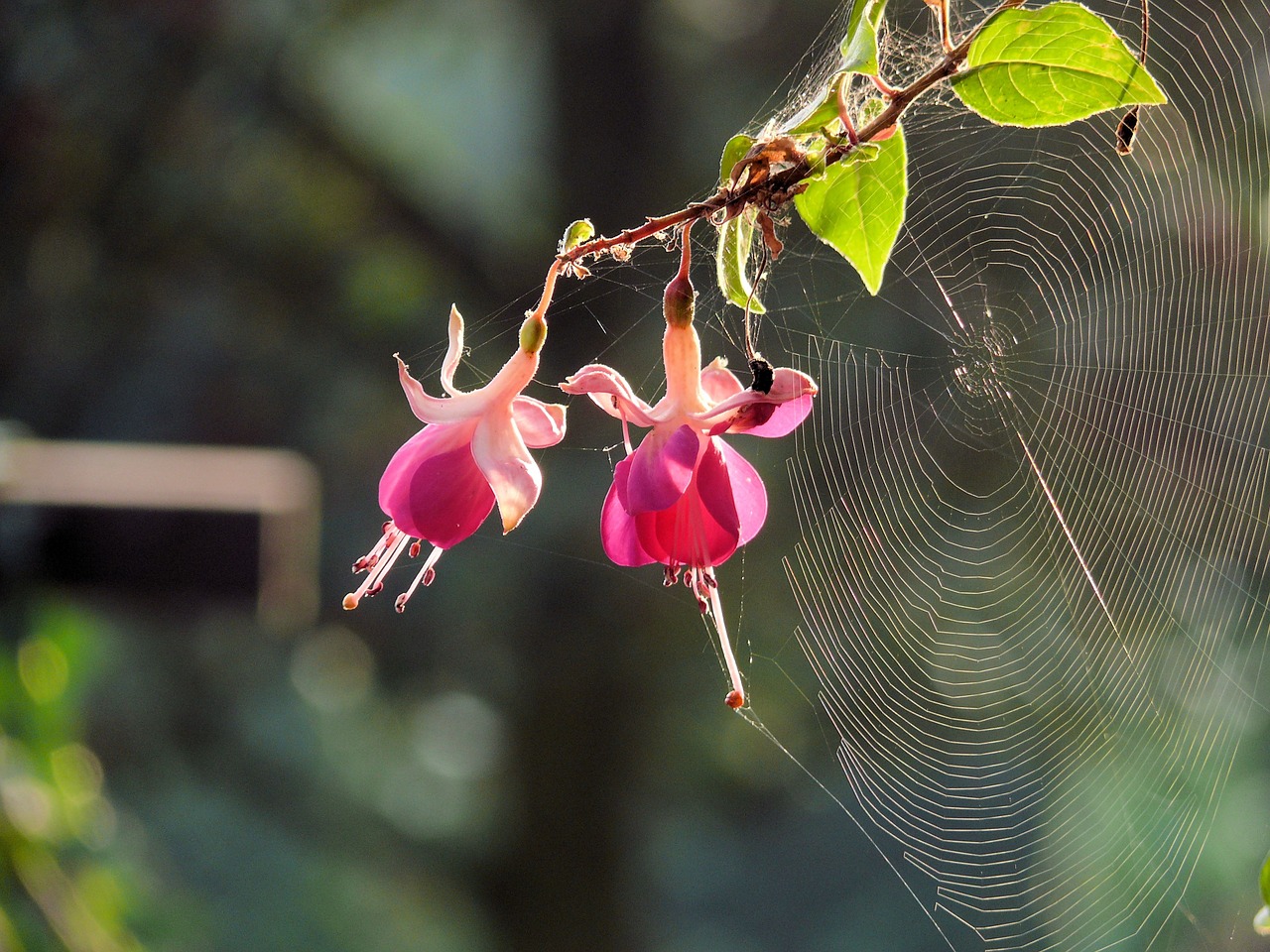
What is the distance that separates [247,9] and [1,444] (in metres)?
1.89

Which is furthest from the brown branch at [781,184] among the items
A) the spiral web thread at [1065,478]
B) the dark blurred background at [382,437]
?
the dark blurred background at [382,437]

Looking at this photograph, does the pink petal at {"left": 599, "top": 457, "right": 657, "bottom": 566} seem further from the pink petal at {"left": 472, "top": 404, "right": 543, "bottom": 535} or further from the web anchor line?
the web anchor line

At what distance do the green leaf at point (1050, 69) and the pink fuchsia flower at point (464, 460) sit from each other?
19 cm

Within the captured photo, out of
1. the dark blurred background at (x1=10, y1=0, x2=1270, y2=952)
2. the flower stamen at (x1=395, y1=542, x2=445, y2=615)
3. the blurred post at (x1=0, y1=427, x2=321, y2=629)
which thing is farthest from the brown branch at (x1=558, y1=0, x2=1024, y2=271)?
the dark blurred background at (x1=10, y1=0, x2=1270, y2=952)

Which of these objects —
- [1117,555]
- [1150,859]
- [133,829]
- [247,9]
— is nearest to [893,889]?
[1150,859]

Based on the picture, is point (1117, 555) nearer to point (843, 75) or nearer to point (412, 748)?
point (843, 75)

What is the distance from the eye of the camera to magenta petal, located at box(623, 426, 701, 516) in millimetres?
333

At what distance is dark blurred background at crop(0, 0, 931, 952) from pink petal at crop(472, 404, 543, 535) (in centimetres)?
160

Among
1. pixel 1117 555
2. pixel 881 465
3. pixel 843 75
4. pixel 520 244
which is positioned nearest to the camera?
pixel 843 75

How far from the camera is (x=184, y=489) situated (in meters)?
1.18

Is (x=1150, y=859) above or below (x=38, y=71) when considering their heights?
below

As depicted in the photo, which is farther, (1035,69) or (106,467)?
(106,467)

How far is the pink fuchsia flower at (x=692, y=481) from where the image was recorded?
340 millimetres

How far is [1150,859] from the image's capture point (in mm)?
2320
